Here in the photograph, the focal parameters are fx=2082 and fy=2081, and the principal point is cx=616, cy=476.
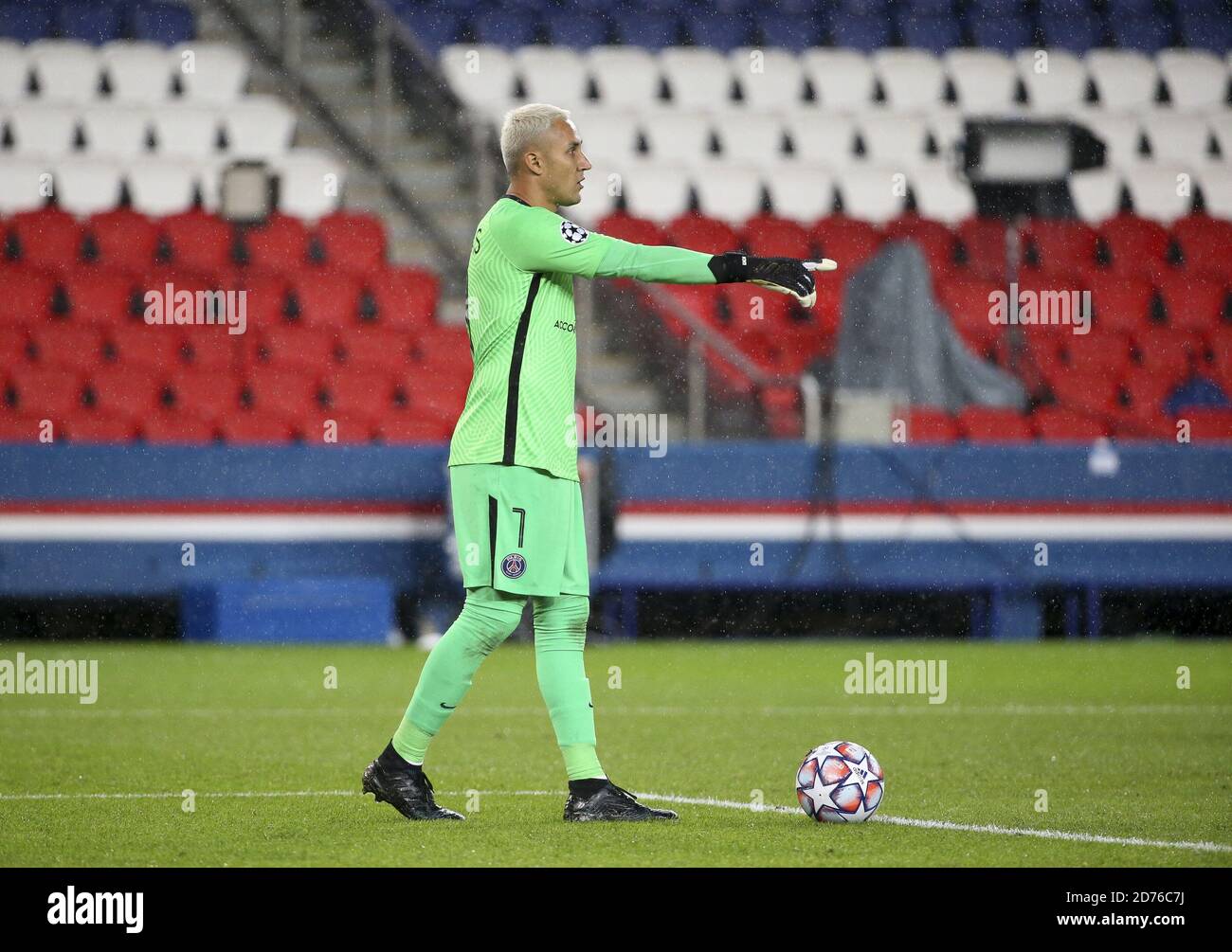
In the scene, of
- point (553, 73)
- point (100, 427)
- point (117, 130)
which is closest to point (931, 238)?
point (553, 73)

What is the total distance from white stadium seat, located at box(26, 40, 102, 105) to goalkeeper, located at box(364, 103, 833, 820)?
418 inches

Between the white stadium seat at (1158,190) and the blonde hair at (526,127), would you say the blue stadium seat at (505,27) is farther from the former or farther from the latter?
the blonde hair at (526,127)

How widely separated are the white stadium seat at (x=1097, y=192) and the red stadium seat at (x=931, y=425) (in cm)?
404

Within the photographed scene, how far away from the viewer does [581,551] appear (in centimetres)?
557

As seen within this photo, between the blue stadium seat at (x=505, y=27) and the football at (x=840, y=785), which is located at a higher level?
the blue stadium seat at (x=505, y=27)

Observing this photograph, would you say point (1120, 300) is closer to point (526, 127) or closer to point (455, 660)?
point (526, 127)

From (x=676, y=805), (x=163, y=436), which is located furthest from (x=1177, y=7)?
(x=676, y=805)

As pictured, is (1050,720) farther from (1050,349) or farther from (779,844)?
(1050,349)

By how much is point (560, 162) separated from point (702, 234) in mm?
9190

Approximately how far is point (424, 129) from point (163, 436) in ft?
11.1

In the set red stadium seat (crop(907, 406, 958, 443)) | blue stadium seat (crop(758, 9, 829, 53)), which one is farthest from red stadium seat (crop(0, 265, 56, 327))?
blue stadium seat (crop(758, 9, 829, 53))

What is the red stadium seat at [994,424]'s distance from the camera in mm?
13531

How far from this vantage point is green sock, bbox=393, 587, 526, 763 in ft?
17.9

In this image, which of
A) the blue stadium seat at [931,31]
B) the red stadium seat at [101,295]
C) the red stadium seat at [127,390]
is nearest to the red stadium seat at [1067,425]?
the blue stadium seat at [931,31]
